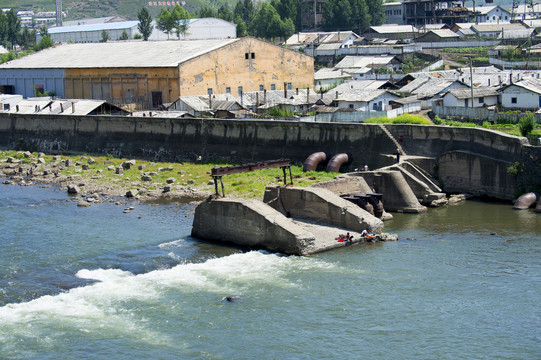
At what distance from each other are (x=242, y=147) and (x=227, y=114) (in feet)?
28.8

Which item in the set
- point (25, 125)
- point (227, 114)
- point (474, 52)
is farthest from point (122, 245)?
point (474, 52)

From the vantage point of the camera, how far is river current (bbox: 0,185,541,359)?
22.6 meters

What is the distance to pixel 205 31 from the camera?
129m

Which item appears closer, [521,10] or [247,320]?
[247,320]

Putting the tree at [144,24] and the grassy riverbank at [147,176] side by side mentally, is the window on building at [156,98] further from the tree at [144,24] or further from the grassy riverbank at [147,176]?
the tree at [144,24]

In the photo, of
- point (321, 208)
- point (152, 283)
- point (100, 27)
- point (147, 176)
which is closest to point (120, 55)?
point (147, 176)

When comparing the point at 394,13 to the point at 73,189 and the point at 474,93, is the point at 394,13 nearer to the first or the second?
the point at 474,93

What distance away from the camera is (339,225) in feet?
111

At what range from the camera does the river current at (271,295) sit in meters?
22.6

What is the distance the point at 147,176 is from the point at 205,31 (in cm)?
8487

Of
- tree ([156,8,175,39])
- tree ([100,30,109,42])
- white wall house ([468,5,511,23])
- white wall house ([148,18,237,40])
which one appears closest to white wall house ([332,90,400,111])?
tree ([156,8,175,39])

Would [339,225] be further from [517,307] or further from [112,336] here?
[112,336]

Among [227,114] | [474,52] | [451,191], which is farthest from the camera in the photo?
[474,52]

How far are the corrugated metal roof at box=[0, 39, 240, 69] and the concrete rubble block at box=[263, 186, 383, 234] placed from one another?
3298 centimetres
